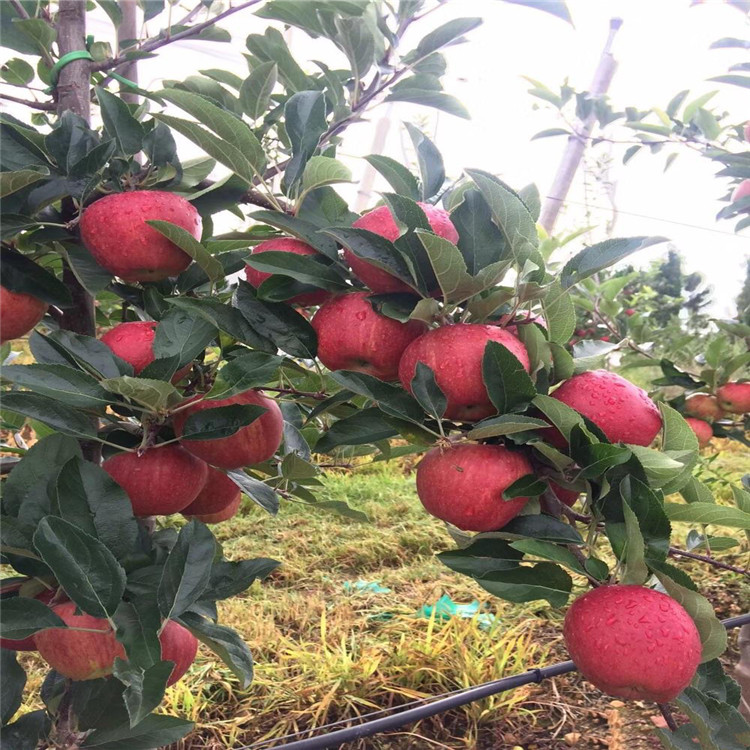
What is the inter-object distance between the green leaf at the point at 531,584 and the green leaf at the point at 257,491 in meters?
0.24

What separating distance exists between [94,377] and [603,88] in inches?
77.3

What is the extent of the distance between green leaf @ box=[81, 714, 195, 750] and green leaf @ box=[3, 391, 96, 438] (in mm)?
203

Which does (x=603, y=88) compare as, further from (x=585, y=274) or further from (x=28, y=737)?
(x=28, y=737)

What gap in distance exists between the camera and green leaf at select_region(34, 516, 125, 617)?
42 cm

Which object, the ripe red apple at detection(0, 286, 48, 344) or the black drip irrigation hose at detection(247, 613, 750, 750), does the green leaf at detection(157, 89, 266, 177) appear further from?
the black drip irrigation hose at detection(247, 613, 750, 750)

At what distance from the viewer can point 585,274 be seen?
0.46m

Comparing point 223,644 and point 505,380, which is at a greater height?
point 505,380

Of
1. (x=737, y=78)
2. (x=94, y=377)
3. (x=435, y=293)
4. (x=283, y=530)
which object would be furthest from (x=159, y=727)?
(x=283, y=530)

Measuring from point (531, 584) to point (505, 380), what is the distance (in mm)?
136

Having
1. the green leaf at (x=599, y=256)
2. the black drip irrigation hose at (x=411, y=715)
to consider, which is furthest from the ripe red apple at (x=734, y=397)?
the green leaf at (x=599, y=256)

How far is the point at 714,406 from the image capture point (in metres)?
1.29

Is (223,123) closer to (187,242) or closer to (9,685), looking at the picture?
(187,242)

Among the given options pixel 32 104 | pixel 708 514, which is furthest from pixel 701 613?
pixel 32 104

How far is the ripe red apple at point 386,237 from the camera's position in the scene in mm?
477
